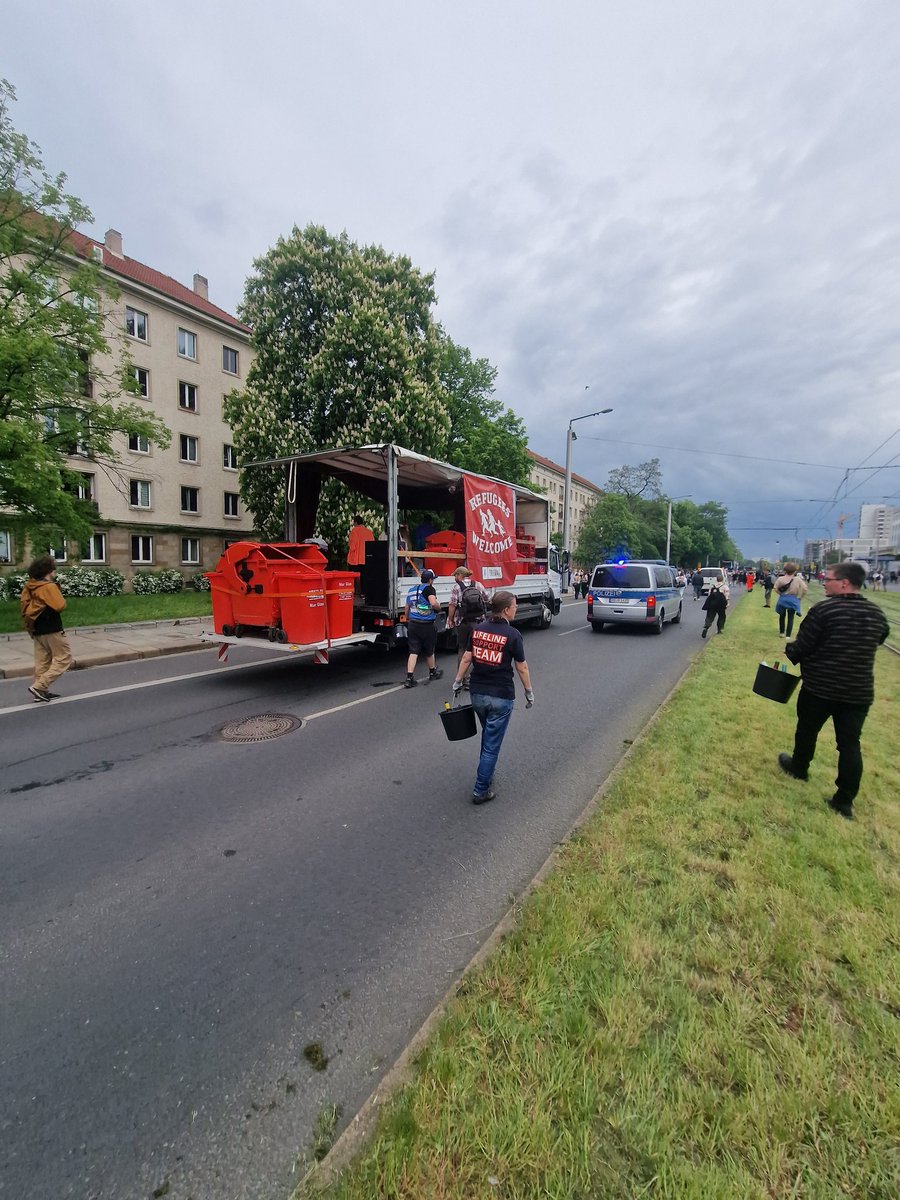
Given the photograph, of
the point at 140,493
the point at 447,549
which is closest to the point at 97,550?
the point at 140,493

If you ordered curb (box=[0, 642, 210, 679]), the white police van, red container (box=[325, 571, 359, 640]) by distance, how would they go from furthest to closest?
1. the white police van
2. curb (box=[0, 642, 210, 679])
3. red container (box=[325, 571, 359, 640])

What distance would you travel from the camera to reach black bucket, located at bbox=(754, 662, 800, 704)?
15.8 feet

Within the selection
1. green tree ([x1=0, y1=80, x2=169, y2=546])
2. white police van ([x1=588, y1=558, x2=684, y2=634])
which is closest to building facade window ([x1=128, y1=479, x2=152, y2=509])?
green tree ([x1=0, y1=80, x2=169, y2=546])

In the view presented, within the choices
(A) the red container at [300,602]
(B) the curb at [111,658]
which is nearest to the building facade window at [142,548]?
(B) the curb at [111,658]

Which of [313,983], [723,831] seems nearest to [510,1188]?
[313,983]

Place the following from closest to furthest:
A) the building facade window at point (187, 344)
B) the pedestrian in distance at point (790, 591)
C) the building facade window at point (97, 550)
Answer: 1. the pedestrian in distance at point (790, 591)
2. the building facade window at point (97, 550)
3. the building facade window at point (187, 344)

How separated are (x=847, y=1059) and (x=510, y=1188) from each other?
1.33 m

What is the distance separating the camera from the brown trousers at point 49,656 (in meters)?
7.36

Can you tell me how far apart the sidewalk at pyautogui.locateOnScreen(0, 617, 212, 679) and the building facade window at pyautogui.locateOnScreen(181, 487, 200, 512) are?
1585 cm

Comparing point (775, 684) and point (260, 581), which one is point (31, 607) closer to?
point (260, 581)

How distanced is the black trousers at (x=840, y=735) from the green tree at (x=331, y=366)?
15514 millimetres

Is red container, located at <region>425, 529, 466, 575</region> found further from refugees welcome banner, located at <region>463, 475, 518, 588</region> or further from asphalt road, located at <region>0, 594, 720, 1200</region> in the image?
asphalt road, located at <region>0, 594, 720, 1200</region>

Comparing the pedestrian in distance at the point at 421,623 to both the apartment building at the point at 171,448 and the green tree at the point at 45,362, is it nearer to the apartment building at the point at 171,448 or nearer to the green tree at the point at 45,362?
the green tree at the point at 45,362

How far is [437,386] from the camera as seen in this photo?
20.9 metres
